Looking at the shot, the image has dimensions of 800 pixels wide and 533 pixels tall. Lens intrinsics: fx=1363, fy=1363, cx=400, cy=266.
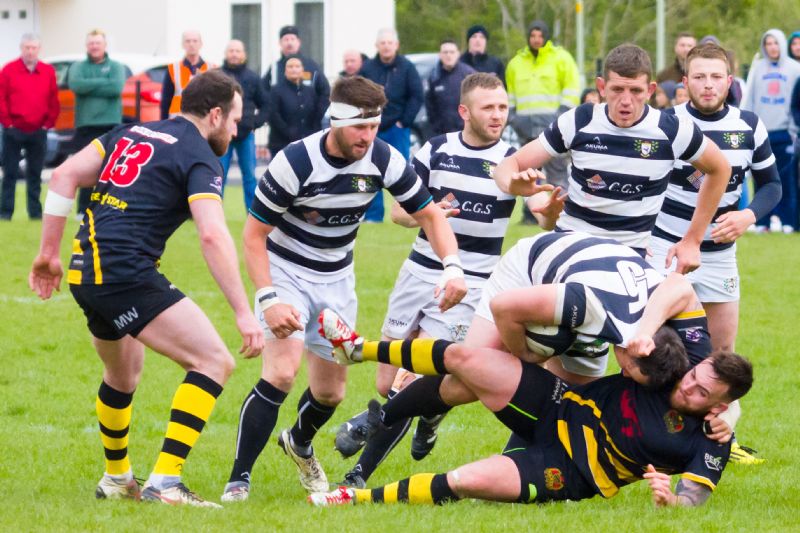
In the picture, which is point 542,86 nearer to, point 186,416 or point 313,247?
point 313,247

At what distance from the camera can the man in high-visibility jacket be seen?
57.5ft

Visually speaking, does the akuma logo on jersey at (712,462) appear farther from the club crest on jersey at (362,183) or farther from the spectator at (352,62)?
the spectator at (352,62)

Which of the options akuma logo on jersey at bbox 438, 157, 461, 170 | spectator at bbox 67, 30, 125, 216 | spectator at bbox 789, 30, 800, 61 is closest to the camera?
akuma logo on jersey at bbox 438, 157, 461, 170

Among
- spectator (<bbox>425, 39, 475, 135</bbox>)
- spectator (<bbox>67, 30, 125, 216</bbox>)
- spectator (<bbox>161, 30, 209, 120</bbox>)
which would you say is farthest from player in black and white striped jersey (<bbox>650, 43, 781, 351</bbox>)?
spectator (<bbox>67, 30, 125, 216</bbox>)

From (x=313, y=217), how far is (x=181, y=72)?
975cm

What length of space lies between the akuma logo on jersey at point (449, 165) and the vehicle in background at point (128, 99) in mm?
14767

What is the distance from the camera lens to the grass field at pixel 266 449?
5.79m

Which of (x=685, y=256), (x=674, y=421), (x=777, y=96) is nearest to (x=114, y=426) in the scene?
(x=674, y=421)

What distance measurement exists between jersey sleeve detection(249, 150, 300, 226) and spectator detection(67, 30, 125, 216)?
1031 centimetres

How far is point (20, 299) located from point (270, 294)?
21.3 ft

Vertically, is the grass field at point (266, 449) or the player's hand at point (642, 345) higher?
the player's hand at point (642, 345)

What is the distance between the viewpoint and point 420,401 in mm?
6543

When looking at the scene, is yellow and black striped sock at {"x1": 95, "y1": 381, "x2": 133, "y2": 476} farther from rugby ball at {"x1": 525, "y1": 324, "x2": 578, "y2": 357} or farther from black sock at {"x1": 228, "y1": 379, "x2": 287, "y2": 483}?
rugby ball at {"x1": 525, "y1": 324, "x2": 578, "y2": 357}

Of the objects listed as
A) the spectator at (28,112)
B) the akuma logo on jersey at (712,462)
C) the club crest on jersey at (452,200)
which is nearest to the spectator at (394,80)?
the spectator at (28,112)
